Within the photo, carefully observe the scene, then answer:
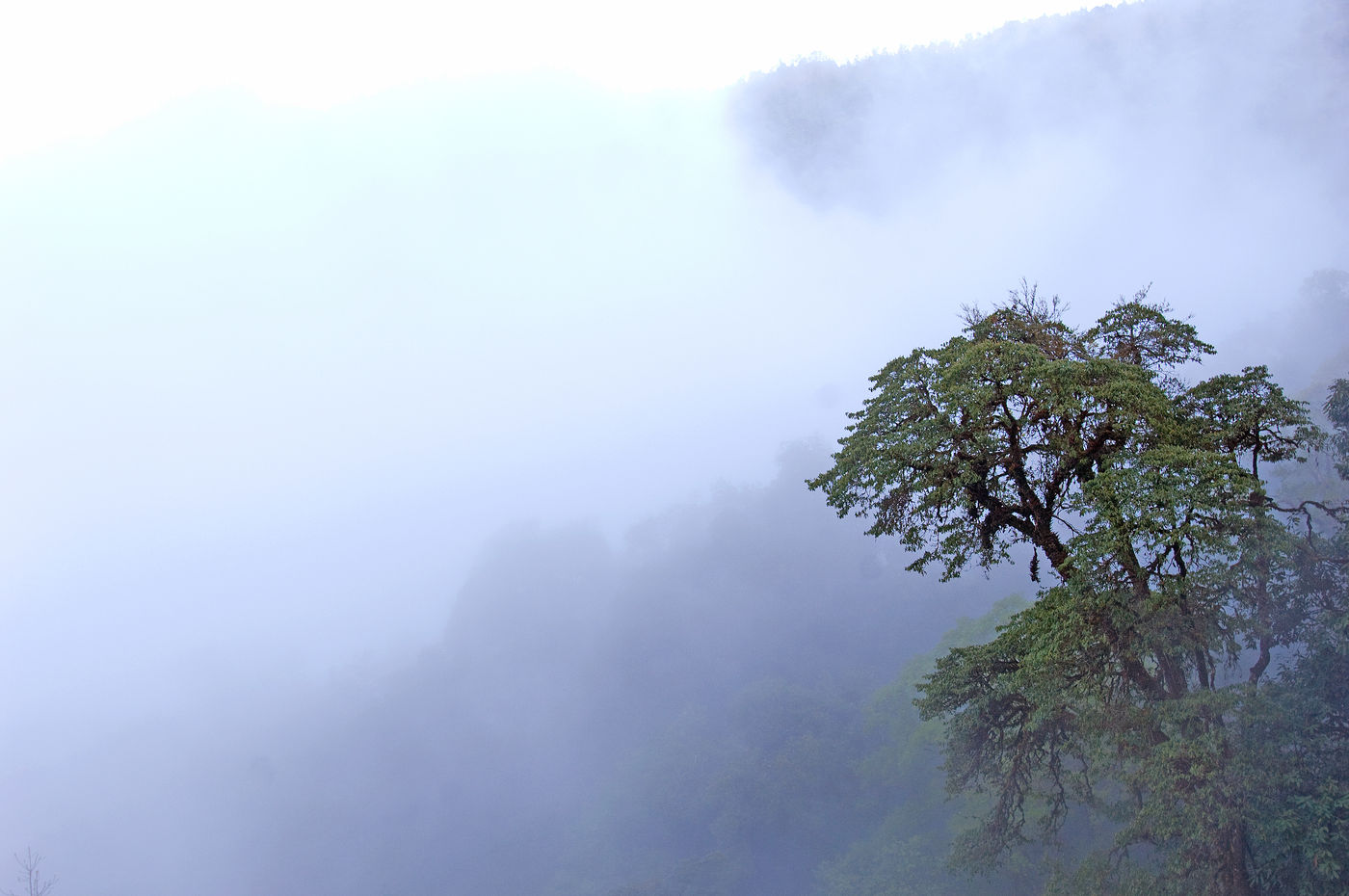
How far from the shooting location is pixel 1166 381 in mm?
18578

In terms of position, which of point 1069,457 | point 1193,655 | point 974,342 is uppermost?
point 974,342

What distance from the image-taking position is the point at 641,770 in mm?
90875

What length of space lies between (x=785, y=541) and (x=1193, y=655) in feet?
365

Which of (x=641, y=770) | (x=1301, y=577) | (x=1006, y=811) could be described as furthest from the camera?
(x=641, y=770)

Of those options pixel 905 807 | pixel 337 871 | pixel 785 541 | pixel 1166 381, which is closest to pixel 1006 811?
pixel 1166 381

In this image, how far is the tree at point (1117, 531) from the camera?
14.9 m

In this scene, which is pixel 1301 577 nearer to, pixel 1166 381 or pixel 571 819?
pixel 1166 381

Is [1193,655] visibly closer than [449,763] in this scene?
Yes

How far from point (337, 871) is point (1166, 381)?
105 meters

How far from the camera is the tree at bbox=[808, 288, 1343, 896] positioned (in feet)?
48.9

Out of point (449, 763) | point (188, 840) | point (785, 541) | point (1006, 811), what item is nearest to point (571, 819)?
point (449, 763)

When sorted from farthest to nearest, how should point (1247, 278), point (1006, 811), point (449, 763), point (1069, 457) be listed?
point (1247, 278)
point (449, 763)
point (1006, 811)
point (1069, 457)

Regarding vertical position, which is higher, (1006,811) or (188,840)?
(188,840)

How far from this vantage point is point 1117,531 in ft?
47.6
